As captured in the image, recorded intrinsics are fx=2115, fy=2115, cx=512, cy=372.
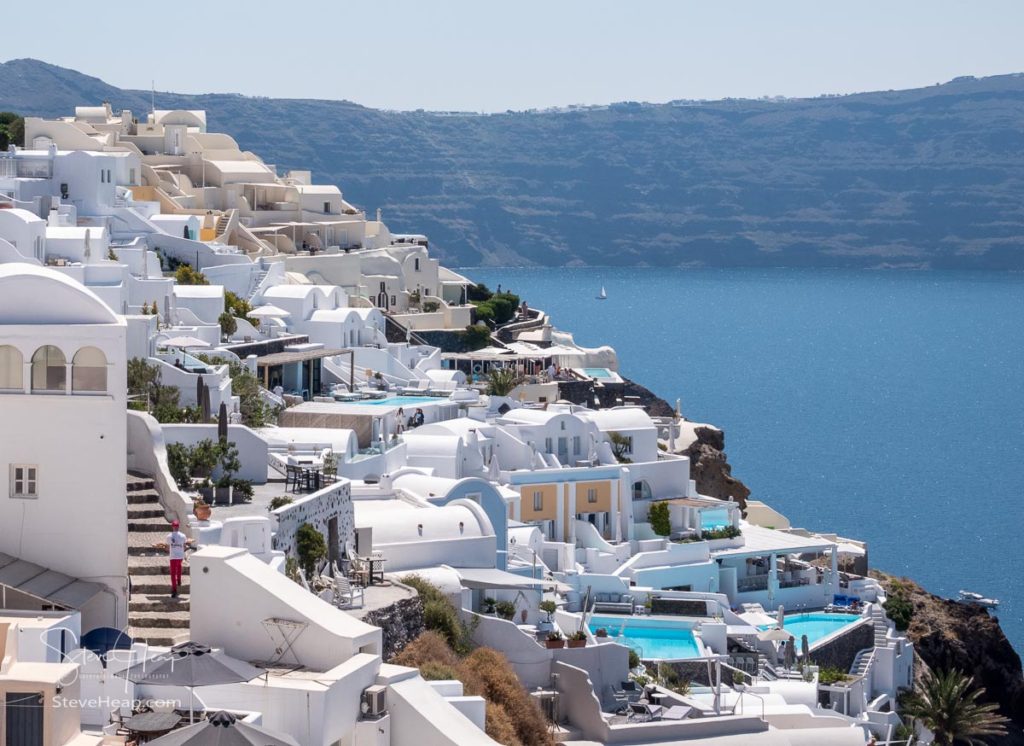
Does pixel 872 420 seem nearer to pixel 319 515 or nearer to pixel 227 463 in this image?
pixel 227 463

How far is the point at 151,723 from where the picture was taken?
15547 millimetres

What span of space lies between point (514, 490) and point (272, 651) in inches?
799

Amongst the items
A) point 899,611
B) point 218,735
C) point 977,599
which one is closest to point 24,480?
point 218,735

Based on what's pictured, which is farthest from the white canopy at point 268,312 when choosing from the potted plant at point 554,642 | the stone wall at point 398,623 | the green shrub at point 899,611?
the stone wall at point 398,623

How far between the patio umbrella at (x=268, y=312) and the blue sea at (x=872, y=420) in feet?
74.0

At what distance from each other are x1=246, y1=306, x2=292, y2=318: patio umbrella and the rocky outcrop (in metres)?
14.0

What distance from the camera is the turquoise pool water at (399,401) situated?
39.2m

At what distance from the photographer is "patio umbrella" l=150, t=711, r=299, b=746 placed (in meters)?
14.7

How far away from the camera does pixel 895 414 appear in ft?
384

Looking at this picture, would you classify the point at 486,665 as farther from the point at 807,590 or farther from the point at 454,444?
the point at 807,590

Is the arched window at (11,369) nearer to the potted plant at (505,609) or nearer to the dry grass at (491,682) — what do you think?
the dry grass at (491,682)

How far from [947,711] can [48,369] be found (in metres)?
22.0

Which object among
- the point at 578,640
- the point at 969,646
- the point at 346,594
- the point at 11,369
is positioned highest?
the point at 11,369

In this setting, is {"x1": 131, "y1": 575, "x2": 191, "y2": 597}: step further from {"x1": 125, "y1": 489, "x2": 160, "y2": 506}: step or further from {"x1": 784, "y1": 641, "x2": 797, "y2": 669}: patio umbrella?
{"x1": 784, "y1": 641, "x2": 797, "y2": 669}: patio umbrella
